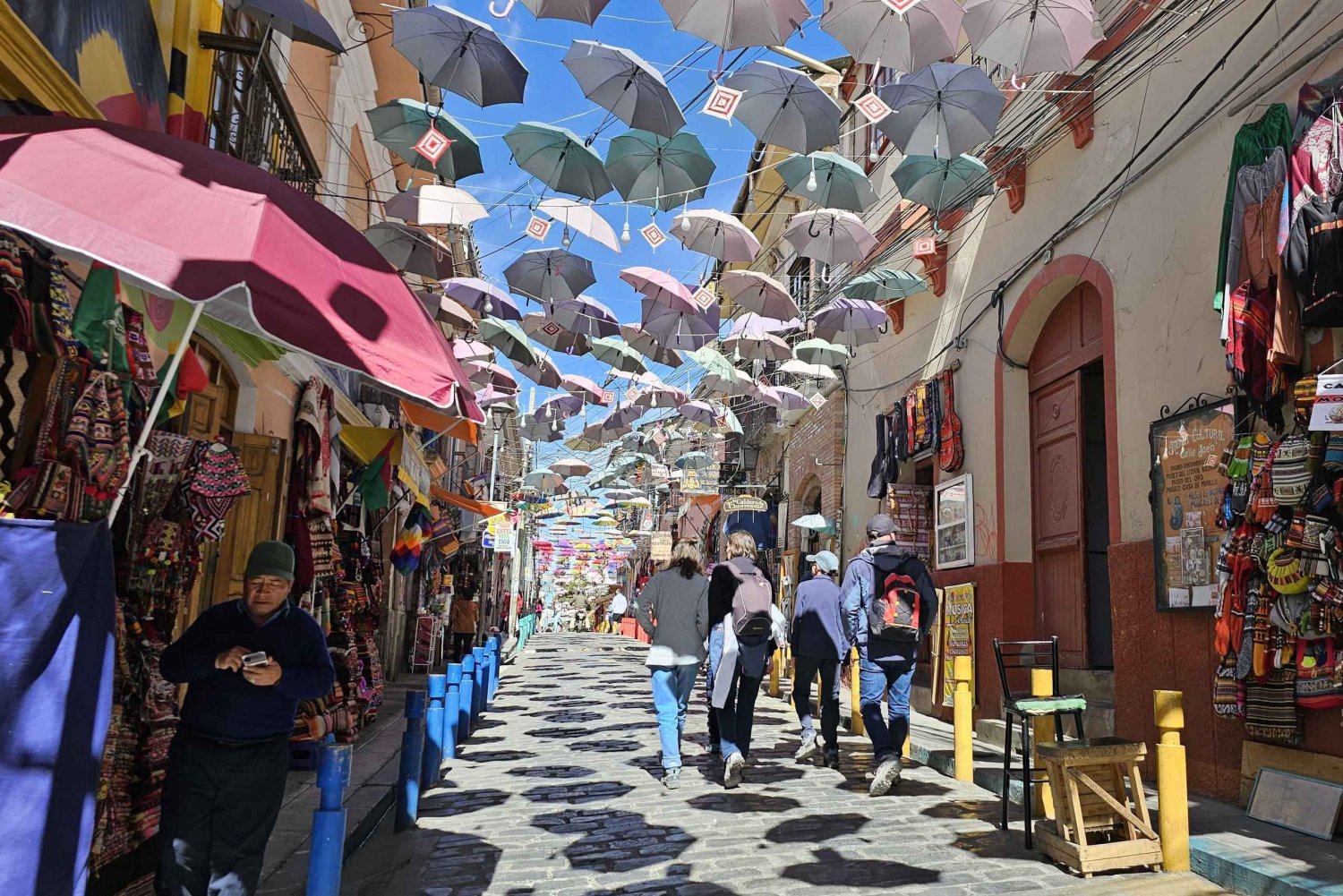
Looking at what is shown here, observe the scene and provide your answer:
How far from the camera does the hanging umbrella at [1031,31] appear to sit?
701 cm

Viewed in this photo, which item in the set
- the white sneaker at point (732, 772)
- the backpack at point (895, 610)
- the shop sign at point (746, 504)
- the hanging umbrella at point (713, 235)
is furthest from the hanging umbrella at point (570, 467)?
the backpack at point (895, 610)

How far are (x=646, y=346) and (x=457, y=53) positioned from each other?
706cm

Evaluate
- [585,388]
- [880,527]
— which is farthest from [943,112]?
[585,388]

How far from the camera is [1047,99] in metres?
10.0

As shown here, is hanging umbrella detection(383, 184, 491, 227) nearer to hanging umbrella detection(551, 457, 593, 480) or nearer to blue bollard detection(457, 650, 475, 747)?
blue bollard detection(457, 650, 475, 747)

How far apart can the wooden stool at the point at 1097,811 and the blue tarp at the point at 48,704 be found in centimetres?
456

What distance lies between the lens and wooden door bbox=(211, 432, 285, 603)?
775cm

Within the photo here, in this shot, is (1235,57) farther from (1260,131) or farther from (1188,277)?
(1188,277)

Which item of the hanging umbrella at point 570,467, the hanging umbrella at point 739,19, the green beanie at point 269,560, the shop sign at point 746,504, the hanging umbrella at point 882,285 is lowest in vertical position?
the green beanie at point 269,560

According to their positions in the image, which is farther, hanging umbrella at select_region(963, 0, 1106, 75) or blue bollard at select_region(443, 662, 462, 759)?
blue bollard at select_region(443, 662, 462, 759)

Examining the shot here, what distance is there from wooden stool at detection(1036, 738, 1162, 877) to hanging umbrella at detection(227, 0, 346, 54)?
6.24m

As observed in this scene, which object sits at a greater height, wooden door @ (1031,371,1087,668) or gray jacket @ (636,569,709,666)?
wooden door @ (1031,371,1087,668)

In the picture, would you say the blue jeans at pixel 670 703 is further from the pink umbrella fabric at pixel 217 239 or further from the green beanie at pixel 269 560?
the pink umbrella fabric at pixel 217 239

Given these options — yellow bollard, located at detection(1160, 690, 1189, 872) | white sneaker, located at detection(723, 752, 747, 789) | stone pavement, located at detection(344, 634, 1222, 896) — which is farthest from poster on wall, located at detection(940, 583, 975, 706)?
yellow bollard, located at detection(1160, 690, 1189, 872)
